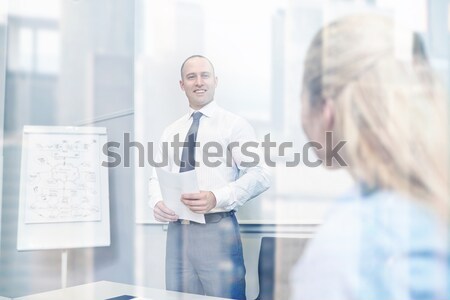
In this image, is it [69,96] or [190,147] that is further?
[69,96]

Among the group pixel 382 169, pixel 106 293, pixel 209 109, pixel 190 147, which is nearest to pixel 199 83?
pixel 209 109

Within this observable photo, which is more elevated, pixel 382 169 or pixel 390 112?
pixel 390 112

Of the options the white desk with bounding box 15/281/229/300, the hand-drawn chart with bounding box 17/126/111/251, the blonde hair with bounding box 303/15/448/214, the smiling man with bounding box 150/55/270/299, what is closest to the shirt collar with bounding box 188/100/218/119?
the smiling man with bounding box 150/55/270/299

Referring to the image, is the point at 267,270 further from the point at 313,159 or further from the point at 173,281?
the point at 313,159

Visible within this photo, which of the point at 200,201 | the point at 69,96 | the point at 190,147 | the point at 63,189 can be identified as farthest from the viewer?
the point at 69,96

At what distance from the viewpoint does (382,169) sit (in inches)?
54.9

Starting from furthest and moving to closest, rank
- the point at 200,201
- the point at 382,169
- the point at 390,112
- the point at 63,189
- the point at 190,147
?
the point at 63,189 < the point at 190,147 < the point at 200,201 < the point at 390,112 < the point at 382,169

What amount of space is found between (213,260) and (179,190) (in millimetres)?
403

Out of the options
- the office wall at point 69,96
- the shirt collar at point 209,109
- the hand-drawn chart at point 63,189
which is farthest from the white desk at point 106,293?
the shirt collar at point 209,109

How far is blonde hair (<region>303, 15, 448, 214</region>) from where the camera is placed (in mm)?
1396

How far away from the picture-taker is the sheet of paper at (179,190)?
250 cm

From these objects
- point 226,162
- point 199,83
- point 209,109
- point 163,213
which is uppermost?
point 199,83

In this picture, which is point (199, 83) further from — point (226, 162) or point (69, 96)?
point (69, 96)

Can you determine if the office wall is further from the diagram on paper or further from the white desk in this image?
the white desk
